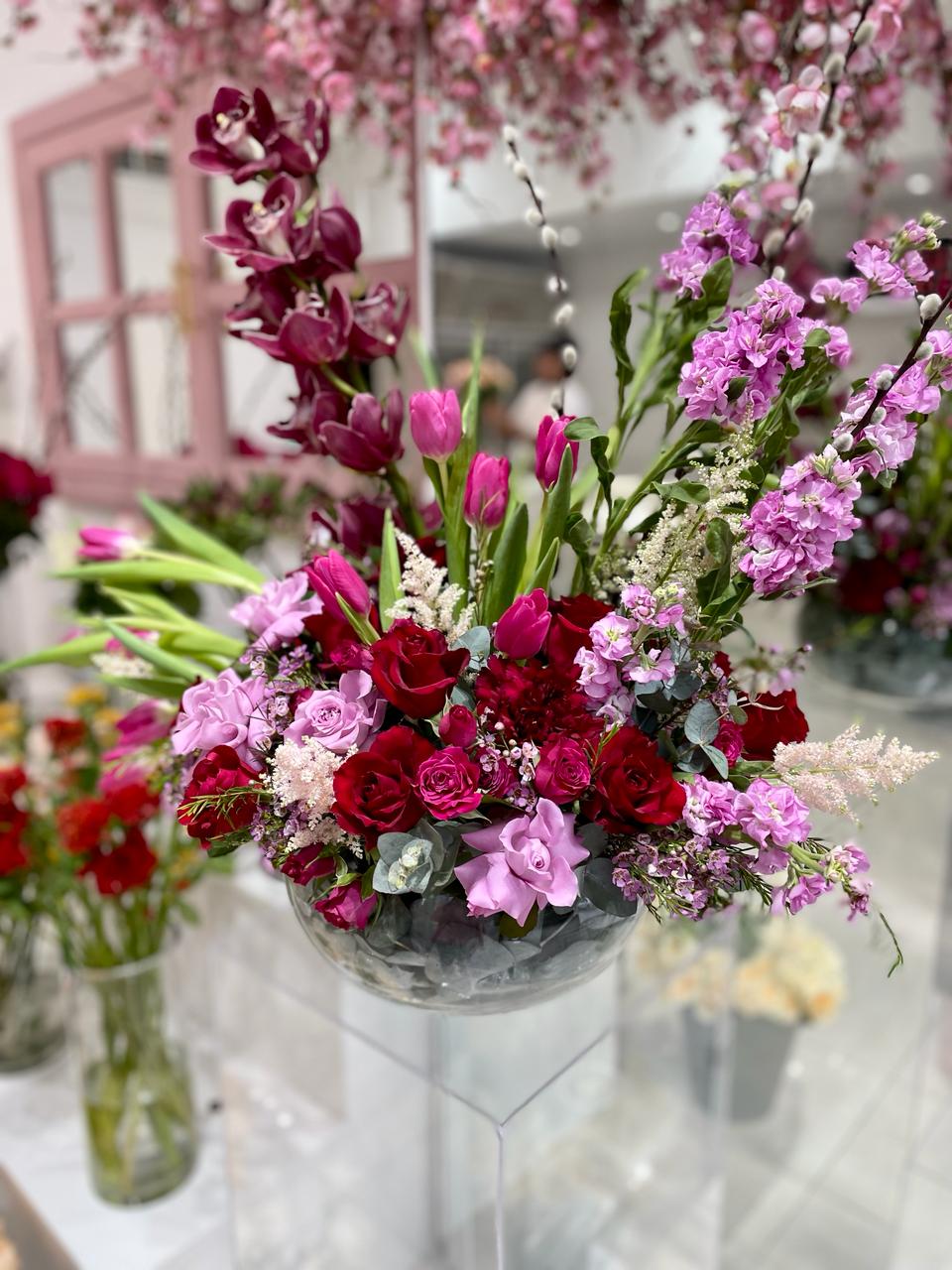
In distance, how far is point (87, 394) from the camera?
2293mm

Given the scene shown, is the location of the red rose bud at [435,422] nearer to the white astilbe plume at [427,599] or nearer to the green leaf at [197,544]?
the white astilbe plume at [427,599]

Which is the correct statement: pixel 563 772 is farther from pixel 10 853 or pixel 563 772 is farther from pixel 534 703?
pixel 10 853

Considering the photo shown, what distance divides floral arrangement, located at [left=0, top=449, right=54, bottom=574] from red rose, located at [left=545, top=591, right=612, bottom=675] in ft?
4.26

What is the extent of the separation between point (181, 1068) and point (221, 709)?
72 cm

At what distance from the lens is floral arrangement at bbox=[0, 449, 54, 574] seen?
59.6 inches

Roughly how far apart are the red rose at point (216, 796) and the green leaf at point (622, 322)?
329 millimetres

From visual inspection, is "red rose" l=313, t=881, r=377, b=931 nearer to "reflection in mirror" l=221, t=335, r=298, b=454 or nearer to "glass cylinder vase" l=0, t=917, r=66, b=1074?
"glass cylinder vase" l=0, t=917, r=66, b=1074

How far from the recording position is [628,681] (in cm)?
50

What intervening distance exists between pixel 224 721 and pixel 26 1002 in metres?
0.89

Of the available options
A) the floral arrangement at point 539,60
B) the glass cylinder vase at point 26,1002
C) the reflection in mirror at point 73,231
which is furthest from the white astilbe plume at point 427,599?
the reflection in mirror at point 73,231

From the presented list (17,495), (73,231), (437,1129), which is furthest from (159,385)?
(437,1129)

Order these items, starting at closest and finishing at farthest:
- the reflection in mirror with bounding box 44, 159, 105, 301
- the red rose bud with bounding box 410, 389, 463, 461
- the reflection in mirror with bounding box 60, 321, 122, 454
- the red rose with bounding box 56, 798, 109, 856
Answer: the red rose bud with bounding box 410, 389, 463, 461
the red rose with bounding box 56, 798, 109, 856
the reflection in mirror with bounding box 44, 159, 105, 301
the reflection in mirror with bounding box 60, 321, 122, 454

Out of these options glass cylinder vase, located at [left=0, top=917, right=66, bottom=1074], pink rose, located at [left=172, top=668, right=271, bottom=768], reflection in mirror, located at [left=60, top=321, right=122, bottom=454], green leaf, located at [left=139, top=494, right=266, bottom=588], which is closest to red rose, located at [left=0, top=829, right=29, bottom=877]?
glass cylinder vase, located at [left=0, top=917, right=66, bottom=1074]

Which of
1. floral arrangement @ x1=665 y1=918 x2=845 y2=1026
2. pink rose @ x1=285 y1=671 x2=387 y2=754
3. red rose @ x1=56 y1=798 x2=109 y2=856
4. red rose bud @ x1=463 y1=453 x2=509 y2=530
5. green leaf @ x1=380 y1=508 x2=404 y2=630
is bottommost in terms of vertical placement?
floral arrangement @ x1=665 y1=918 x2=845 y2=1026
